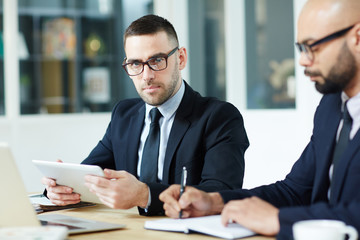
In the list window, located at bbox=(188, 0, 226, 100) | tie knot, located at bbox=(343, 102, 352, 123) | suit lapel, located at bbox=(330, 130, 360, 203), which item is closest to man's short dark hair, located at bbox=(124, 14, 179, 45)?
tie knot, located at bbox=(343, 102, 352, 123)

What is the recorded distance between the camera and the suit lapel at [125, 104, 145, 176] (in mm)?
2281

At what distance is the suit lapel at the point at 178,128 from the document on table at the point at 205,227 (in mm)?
570

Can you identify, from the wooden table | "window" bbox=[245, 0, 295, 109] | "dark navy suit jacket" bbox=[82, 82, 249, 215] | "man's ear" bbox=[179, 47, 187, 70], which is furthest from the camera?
"window" bbox=[245, 0, 295, 109]

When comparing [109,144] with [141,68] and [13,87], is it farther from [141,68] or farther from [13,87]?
[13,87]

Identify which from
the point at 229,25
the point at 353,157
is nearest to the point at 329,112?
the point at 353,157

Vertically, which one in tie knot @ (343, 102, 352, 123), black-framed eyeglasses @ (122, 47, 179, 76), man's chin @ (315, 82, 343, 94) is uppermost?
black-framed eyeglasses @ (122, 47, 179, 76)

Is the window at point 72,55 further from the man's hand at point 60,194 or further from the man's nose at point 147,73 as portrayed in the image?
the man's hand at point 60,194

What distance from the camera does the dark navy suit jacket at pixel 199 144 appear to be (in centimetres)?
206

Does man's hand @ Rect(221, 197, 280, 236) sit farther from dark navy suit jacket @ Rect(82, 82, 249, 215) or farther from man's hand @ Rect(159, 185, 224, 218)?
dark navy suit jacket @ Rect(82, 82, 249, 215)

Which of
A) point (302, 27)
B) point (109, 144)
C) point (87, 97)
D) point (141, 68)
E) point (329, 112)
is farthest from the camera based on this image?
point (87, 97)

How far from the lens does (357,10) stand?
152cm

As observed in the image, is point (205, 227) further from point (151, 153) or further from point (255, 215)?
point (151, 153)

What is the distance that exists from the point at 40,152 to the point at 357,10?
3804 millimetres

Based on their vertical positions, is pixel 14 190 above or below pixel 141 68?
below
